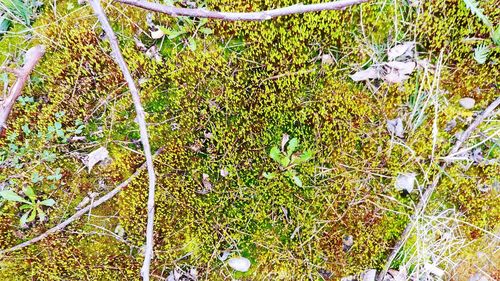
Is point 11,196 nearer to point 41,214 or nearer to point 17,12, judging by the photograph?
point 41,214

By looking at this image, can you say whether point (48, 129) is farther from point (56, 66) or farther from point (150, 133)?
point (150, 133)

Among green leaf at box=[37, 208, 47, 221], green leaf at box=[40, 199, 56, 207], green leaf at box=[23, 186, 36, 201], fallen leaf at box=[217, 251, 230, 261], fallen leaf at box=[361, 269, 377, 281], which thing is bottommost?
fallen leaf at box=[361, 269, 377, 281]

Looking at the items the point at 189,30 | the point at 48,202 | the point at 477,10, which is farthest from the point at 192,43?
the point at 477,10

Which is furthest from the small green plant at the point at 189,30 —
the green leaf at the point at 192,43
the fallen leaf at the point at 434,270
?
the fallen leaf at the point at 434,270

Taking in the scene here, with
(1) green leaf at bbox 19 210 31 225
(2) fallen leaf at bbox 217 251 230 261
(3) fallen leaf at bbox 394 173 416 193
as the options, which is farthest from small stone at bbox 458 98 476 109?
(1) green leaf at bbox 19 210 31 225

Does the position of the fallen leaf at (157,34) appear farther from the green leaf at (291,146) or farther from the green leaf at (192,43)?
the green leaf at (291,146)

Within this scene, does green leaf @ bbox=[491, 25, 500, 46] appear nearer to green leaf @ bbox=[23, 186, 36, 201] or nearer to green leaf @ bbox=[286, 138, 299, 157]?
green leaf @ bbox=[286, 138, 299, 157]
